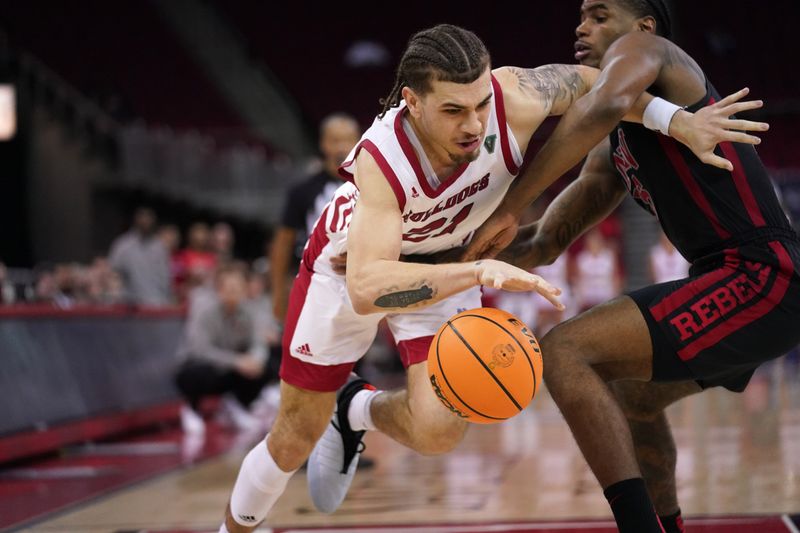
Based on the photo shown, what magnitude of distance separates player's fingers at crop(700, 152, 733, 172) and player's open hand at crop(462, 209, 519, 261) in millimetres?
633

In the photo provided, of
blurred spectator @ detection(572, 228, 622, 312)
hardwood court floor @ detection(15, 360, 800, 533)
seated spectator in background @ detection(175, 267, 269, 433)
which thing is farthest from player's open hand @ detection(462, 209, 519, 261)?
blurred spectator @ detection(572, 228, 622, 312)

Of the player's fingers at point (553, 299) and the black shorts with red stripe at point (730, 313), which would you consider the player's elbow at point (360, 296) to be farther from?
the black shorts with red stripe at point (730, 313)

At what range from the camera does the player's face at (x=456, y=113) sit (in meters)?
3.12

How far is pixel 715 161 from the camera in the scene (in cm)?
314

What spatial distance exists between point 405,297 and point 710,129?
1080 millimetres

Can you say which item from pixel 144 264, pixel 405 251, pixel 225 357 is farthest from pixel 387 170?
pixel 144 264

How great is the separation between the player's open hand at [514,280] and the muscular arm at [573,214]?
1.05m

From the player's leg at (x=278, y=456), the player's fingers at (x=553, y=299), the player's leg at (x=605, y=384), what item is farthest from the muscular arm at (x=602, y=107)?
the player's leg at (x=278, y=456)

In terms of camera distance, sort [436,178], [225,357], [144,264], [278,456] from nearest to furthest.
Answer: [436,178], [278,456], [225,357], [144,264]

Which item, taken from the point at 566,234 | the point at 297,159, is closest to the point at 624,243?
the point at 297,159

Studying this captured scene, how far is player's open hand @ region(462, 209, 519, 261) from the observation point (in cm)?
337

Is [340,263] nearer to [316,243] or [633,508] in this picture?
[316,243]

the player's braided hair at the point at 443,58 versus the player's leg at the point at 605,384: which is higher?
the player's braided hair at the point at 443,58

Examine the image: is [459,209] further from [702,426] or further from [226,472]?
[702,426]
